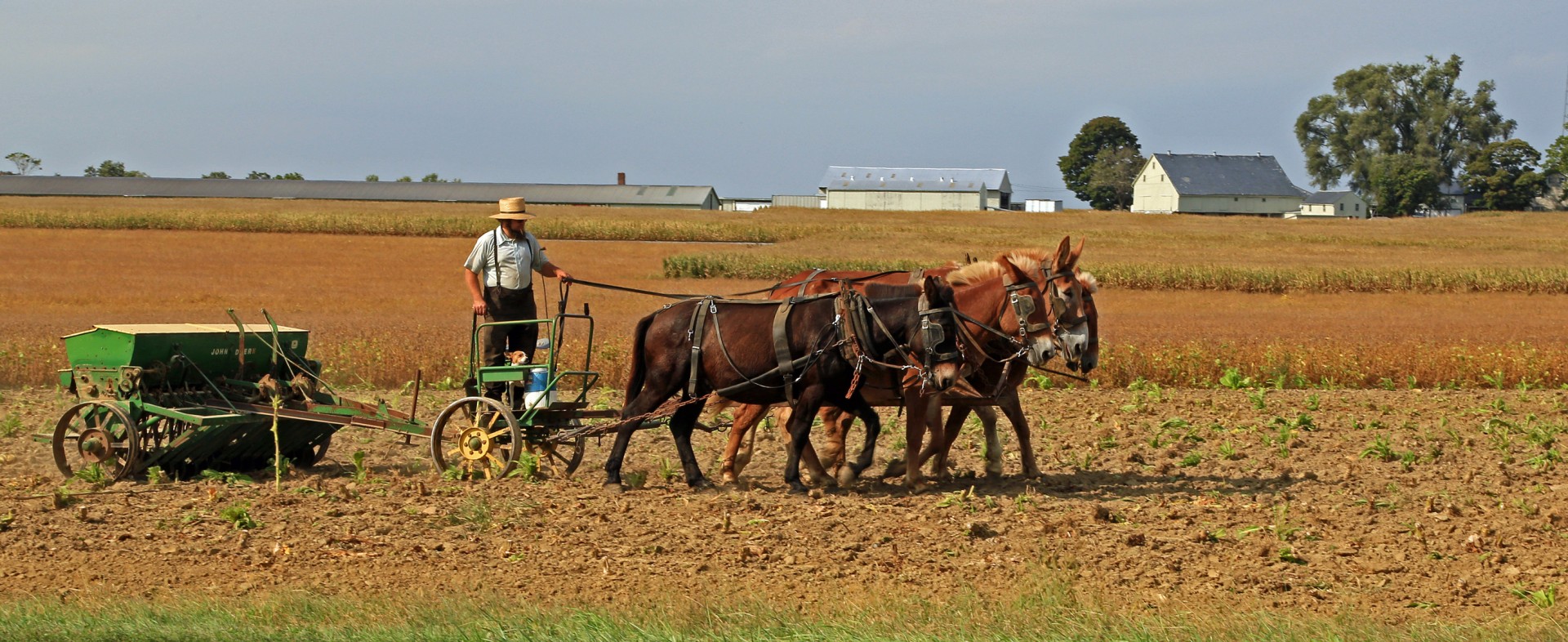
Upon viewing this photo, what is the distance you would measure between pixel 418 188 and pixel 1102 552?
9728 centimetres

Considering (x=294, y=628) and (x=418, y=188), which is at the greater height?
(x=418, y=188)

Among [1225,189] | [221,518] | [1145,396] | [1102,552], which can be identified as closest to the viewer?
[1102,552]

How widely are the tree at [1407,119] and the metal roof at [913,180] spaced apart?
27.2 meters

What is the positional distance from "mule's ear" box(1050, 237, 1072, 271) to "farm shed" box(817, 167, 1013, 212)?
3419 inches

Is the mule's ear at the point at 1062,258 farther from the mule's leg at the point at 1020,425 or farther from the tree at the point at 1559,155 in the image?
the tree at the point at 1559,155

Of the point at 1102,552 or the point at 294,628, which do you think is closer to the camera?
the point at 294,628

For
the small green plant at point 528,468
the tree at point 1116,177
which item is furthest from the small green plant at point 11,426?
the tree at point 1116,177

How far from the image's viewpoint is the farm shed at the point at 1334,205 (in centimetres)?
9519

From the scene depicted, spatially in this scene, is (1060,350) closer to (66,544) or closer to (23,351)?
(66,544)

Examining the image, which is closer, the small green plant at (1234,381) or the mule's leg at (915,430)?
the mule's leg at (915,430)

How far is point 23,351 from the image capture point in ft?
55.8

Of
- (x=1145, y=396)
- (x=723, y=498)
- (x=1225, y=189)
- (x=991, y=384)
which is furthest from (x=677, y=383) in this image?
(x=1225, y=189)

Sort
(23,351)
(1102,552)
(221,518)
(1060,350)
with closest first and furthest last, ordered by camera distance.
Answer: (1102,552) < (221,518) < (1060,350) < (23,351)

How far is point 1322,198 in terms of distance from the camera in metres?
98.2
